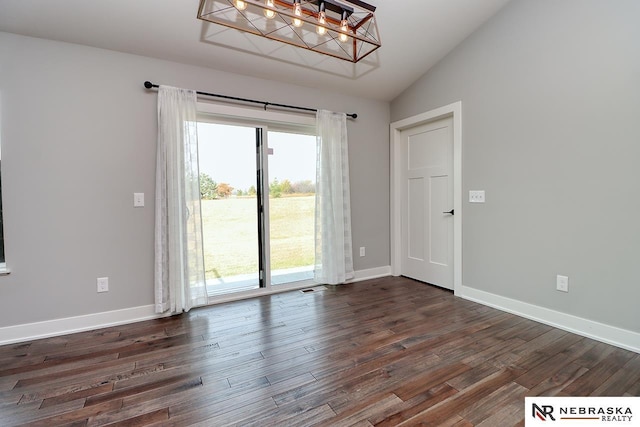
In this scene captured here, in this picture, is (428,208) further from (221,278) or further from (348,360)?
(221,278)

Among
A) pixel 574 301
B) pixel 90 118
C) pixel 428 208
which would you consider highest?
pixel 90 118

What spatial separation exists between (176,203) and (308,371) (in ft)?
6.27

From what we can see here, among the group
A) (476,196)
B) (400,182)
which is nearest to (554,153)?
(476,196)

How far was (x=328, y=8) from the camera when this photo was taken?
8.41 ft

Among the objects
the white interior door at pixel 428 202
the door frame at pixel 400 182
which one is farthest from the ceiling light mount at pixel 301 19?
the white interior door at pixel 428 202

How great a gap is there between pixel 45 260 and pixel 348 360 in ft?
8.47

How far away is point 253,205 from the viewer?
345cm

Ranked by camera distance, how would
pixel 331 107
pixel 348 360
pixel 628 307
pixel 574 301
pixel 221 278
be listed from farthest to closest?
pixel 331 107 < pixel 221 278 < pixel 574 301 < pixel 628 307 < pixel 348 360

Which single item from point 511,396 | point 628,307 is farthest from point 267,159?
point 628,307

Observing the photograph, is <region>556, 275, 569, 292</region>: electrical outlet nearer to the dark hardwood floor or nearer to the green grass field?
the dark hardwood floor

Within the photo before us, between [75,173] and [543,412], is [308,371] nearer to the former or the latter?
Answer: [543,412]

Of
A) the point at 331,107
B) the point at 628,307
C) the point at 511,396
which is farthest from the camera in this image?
the point at 331,107

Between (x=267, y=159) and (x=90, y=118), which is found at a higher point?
(x=90, y=118)

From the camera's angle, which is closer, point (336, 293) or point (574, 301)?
point (574, 301)
